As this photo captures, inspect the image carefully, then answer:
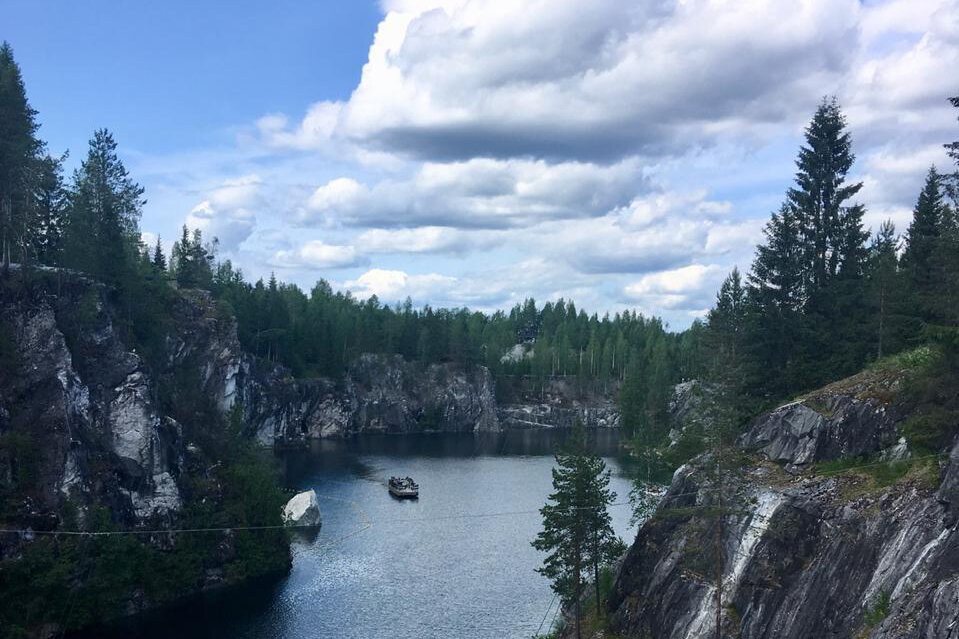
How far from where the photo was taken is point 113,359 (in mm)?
59688

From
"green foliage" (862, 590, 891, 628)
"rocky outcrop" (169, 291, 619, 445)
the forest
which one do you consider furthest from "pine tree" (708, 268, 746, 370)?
"rocky outcrop" (169, 291, 619, 445)

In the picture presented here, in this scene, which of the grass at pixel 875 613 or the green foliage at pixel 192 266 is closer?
the grass at pixel 875 613

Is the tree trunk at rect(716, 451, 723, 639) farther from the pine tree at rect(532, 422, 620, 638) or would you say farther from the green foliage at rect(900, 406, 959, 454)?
the pine tree at rect(532, 422, 620, 638)

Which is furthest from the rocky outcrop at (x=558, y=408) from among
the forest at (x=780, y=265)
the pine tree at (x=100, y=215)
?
the pine tree at (x=100, y=215)

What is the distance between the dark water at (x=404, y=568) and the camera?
1909 inches

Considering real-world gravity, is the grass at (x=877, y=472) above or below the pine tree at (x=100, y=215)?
below

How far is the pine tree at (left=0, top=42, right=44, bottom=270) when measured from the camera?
56125 millimetres

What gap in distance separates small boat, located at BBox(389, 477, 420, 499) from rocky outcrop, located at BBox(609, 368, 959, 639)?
163 ft

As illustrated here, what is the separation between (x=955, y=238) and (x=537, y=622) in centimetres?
3321

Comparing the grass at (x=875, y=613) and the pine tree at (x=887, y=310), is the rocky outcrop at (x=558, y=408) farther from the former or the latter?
the grass at (x=875, y=613)

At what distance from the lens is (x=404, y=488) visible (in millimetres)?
86000

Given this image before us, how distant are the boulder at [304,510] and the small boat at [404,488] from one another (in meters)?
13.0

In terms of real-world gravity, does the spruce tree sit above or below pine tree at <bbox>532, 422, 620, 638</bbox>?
above

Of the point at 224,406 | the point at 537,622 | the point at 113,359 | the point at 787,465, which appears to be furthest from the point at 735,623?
the point at 224,406
